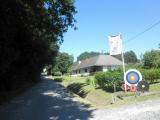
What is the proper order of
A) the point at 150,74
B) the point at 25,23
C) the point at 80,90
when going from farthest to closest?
the point at 80,90 → the point at 150,74 → the point at 25,23

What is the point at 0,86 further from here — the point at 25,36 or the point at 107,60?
the point at 107,60

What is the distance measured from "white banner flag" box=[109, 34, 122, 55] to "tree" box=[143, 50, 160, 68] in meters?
39.8

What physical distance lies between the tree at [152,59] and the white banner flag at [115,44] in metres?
39.8

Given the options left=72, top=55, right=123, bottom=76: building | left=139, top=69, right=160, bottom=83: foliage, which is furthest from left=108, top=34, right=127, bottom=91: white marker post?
left=72, top=55, right=123, bottom=76: building

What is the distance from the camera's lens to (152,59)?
6138 centimetres

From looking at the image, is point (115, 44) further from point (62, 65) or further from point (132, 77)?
point (62, 65)

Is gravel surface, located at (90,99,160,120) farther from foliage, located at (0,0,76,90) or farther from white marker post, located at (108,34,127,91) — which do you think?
foliage, located at (0,0,76,90)

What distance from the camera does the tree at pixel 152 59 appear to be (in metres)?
59.9

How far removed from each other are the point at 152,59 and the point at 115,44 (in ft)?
141

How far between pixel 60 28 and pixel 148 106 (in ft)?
48.6

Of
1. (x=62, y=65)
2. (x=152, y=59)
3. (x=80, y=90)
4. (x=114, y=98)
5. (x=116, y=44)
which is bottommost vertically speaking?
(x=114, y=98)

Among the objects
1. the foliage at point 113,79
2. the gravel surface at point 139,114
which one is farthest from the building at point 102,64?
the gravel surface at point 139,114

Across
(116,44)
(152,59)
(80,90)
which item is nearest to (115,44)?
(116,44)

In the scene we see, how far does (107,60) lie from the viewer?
3499 inches
